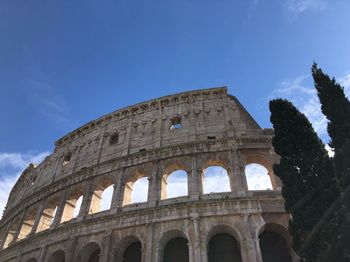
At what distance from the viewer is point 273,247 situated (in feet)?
44.1

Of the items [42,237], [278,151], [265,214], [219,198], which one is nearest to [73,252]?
[42,237]

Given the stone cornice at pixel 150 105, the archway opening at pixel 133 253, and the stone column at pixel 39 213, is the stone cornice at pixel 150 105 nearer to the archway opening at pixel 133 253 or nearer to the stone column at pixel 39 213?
the stone column at pixel 39 213

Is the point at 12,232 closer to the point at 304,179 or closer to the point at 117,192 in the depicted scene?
the point at 117,192

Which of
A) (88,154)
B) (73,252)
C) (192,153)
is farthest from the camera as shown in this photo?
(88,154)

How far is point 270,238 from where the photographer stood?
13711mm

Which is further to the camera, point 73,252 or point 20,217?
point 20,217

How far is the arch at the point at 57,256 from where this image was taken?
1628 cm

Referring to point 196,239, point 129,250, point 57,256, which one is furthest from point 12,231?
point 196,239

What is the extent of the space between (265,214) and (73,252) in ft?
34.1

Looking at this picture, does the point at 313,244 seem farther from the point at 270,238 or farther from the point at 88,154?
the point at 88,154

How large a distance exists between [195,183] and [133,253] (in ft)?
16.4

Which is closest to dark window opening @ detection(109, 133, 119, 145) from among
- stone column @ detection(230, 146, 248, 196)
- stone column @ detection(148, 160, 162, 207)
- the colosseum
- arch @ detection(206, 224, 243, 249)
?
the colosseum

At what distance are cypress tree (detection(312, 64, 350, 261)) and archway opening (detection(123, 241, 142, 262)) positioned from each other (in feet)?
31.8

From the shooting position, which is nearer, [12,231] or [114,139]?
[114,139]
